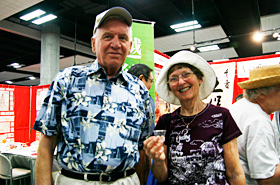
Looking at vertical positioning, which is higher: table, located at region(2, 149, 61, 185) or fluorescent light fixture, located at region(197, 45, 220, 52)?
fluorescent light fixture, located at region(197, 45, 220, 52)

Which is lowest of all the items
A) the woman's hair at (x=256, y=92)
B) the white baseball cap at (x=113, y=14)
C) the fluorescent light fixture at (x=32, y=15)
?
the woman's hair at (x=256, y=92)

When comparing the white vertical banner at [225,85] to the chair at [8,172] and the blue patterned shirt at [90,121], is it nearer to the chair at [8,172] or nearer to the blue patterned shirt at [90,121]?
the blue patterned shirt at [90,121]

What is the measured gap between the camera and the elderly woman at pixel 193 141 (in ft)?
4.34

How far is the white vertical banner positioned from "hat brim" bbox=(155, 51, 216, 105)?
3.15 meters

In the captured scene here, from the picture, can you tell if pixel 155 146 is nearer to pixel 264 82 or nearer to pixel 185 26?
pixel 264 82

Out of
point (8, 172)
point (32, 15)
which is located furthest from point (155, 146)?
point (32, 15)

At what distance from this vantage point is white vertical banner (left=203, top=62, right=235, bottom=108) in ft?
14.9

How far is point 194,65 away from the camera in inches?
61.7

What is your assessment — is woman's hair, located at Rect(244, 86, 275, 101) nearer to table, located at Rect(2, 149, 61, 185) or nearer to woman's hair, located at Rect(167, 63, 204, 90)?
woman's hair, located at Rect(167, 63, 204, 90)

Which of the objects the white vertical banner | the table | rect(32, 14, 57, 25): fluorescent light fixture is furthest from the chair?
rect(32, 14, 57, 25): fluorescent light fixture

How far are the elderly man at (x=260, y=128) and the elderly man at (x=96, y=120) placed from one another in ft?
3.02

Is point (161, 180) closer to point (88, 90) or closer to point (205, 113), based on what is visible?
point (205, 113)

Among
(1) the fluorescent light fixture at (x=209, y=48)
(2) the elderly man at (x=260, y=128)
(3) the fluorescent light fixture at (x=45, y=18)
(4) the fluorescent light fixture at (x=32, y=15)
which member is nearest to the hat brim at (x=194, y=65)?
(2) the elderly man at (x=260, y=128)

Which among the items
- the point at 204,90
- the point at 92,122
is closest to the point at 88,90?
the point at 92,122
